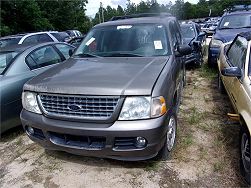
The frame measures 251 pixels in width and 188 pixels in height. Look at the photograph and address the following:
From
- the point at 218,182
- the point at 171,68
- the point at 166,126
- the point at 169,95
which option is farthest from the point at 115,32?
the point at 218,182

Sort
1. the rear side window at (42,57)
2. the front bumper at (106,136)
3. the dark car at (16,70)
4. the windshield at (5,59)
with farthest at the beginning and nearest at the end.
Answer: the rear side window at (42,57)
the windshield at (5,59)
the dark car at (16,70)
the front bumper at (106,136)

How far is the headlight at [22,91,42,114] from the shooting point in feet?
11.6

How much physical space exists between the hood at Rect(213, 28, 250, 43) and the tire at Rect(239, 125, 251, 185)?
534 cm

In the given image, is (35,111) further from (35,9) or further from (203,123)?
(35,9)

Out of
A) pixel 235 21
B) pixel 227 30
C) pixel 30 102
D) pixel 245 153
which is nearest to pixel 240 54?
pixel 245 153

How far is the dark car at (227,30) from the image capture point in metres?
8.31

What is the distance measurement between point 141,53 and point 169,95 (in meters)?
1.04

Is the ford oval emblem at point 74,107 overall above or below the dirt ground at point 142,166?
above

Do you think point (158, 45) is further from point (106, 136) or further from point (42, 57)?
point (42, 57)

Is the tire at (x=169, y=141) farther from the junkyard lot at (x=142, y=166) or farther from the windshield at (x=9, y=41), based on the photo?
the windshield at (x=9, y=41)

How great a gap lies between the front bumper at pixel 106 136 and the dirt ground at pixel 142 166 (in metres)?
0.36

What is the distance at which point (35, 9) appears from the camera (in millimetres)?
28516

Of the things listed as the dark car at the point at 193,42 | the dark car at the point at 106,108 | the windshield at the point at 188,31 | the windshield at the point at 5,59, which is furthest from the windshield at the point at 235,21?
the windshield at the point at 5,59

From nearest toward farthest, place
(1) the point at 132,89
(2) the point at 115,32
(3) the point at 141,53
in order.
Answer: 1. (1) the point at 132,89
2. (3) the point at 141,53
3. (2) the point at 115,32
